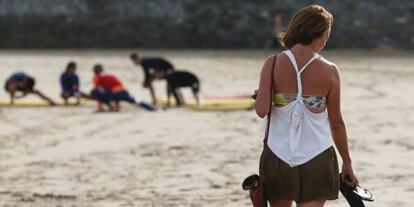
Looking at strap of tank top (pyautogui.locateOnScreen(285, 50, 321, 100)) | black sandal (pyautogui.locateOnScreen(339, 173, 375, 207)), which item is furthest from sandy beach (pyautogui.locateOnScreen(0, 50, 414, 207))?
strap of tank top (pyautogui.locateOnScreen(285, 50, 321, 100))

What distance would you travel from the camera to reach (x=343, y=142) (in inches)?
163

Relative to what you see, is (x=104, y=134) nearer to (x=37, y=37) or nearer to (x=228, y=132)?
(x=228, y=132)

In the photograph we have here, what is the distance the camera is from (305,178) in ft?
13.4

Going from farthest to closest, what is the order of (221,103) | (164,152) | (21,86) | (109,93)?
(21,86), (221,103), (109,93), (164,152)

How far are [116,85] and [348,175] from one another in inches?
417

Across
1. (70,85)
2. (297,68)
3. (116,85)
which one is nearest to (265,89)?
(297,68)

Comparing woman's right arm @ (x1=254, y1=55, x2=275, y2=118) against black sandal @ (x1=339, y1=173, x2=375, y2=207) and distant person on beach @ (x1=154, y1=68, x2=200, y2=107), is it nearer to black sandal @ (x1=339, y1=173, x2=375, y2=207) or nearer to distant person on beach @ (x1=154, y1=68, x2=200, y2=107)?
black sandal @ (x1=339, y1=173, x2=375, y2=207)

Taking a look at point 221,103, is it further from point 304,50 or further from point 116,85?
point 304,50

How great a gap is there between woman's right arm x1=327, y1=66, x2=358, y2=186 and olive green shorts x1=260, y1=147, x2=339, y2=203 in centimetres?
7

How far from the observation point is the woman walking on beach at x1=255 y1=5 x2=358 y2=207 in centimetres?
407


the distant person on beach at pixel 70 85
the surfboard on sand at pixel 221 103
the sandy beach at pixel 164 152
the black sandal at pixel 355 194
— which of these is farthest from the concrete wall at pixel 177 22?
the black sandal at pixel 355 194

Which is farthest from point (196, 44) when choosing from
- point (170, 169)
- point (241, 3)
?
point (170, 169)

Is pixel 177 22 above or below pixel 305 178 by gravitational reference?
below

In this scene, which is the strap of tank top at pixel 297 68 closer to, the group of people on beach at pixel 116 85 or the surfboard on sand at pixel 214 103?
the surfboard on sand at pixel 214 103
